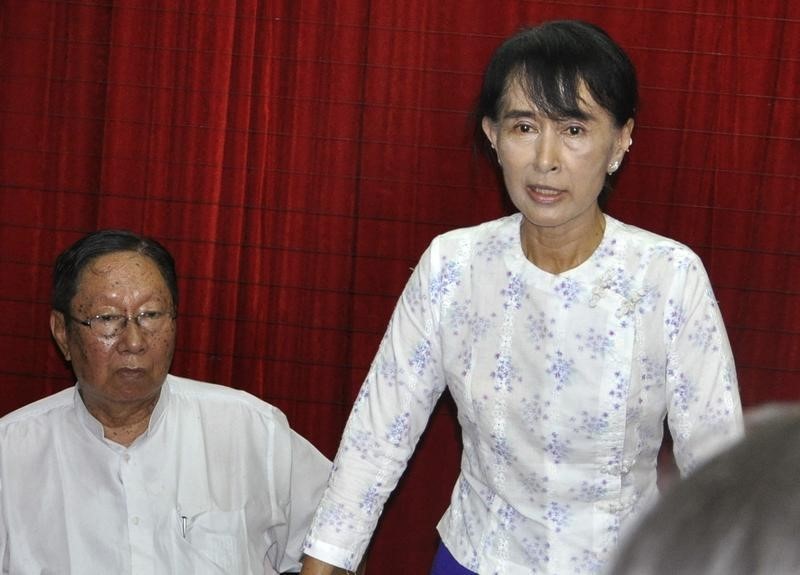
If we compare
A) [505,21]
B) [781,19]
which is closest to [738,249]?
[781,19]

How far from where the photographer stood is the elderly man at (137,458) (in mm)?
2244

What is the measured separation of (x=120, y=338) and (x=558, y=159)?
969 mm

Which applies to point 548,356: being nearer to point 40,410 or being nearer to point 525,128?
point 525,128

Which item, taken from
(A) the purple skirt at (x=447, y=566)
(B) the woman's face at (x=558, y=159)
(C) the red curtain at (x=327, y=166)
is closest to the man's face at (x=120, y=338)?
(C) the red curtain at (x=327, y=166)

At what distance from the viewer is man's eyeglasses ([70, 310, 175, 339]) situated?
228 cm

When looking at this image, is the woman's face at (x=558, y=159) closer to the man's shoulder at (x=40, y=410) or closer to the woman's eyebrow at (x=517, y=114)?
the woman's eyebrow at (x=517, y=114)

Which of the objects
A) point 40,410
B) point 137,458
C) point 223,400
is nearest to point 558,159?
point 223,400

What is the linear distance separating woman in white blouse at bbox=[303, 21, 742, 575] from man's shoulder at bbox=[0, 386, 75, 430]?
74 centimetres

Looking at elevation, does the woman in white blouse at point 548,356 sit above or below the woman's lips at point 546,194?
below

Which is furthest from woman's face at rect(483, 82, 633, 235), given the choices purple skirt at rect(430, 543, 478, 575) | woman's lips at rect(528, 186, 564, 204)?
purple skirt at rect(430, 543, 478, 575)

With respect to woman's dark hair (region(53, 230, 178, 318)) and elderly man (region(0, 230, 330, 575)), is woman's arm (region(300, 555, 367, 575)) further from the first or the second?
woman's dark hair (region(53, 230, 178, 318))

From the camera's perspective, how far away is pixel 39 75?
2721 mm

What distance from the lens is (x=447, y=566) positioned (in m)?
1.87

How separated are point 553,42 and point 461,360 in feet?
1.68
